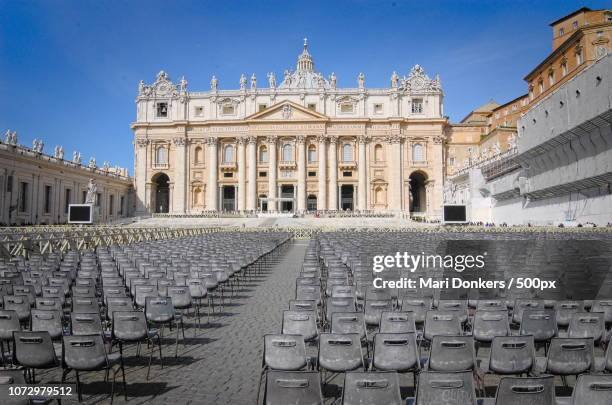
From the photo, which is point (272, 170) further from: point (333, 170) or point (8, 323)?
point (8, 323)

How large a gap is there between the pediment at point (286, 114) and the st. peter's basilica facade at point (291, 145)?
17cm

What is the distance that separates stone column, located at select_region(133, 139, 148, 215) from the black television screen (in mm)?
51496

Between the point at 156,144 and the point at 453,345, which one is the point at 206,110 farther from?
the point at 453,345

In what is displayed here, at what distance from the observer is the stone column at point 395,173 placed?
71.3 m

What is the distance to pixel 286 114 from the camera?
236ft

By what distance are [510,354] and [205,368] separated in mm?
4306

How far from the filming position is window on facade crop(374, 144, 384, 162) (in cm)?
7394

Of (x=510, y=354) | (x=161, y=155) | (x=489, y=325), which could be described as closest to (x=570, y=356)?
(x=510, y=354)

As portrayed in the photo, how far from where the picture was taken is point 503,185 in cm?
4709

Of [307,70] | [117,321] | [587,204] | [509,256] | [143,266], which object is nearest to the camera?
[117,321]

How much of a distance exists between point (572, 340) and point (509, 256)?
383 inches

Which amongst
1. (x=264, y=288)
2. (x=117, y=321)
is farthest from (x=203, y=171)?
(x=117, y=321)

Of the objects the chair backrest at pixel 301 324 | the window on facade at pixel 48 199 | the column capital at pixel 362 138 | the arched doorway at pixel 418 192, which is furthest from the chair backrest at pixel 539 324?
the arched doorway at pixel 418 192

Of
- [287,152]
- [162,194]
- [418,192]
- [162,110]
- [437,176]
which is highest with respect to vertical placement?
[162,110]
